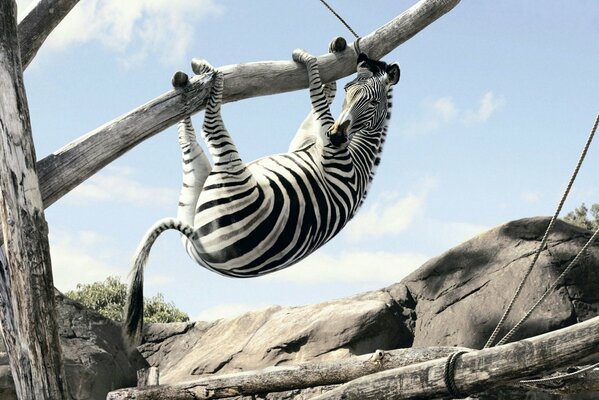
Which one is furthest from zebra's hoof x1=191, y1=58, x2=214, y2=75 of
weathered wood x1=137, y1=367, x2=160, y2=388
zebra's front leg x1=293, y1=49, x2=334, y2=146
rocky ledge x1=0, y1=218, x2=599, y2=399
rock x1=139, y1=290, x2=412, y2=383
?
rock x1=139, y1=290, x2=412, y2=383

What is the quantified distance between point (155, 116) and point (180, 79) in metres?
0.23

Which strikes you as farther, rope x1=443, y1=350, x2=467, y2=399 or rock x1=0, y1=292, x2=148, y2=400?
rock x1=0, y1=292, x2=148, y2=400

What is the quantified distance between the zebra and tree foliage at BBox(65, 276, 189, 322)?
8018mm

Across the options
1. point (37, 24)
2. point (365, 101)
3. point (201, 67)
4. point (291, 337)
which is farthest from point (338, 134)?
point (291, 337)

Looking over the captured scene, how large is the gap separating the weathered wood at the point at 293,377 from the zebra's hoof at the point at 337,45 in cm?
175

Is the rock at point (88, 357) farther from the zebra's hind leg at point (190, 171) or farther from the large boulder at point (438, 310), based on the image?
the zebra's hind leg at point (190, 171)

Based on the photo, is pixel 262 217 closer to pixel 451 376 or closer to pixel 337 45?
pixel 451 376

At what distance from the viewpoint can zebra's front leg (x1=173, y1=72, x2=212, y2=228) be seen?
4.32 m

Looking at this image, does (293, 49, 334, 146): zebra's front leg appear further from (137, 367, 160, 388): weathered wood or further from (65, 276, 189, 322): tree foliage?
(65, 276, 189, 322): tree foliage

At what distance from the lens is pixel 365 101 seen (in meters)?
4.75

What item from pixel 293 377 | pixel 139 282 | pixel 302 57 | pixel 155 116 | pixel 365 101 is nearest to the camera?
pixel 139 282

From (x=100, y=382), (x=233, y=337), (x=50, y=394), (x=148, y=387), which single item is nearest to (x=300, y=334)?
(x=233, y=337)

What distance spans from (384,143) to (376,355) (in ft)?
3.96

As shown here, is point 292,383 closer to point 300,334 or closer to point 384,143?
point 384,143
